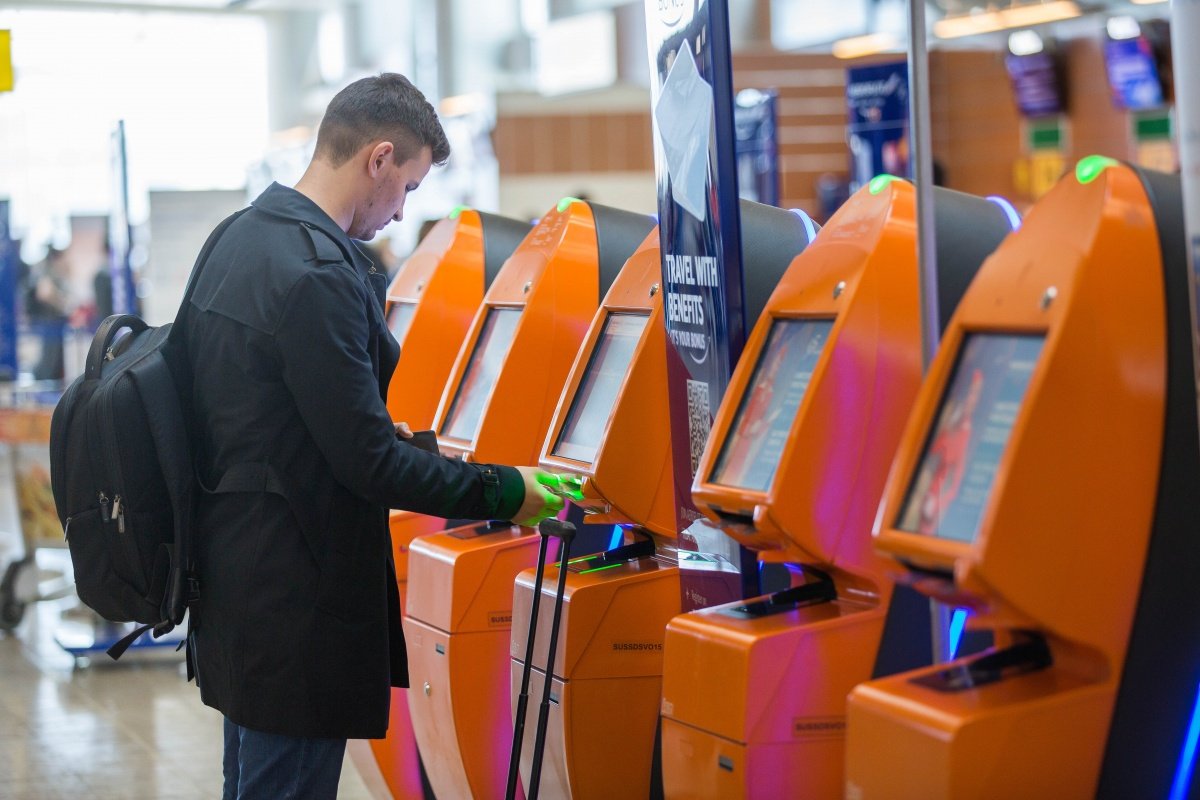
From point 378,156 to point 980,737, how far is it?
4.30ft

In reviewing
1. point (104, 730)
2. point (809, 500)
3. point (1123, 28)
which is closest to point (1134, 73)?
point (1123, 28)

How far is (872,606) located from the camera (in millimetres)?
2449

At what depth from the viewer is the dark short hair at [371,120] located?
249 centimetres

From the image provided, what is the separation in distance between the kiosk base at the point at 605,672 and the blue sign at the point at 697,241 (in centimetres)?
11

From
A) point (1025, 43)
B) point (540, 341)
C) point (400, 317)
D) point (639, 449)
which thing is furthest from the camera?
point (1025, 43)

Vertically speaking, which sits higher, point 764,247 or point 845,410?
point 764,247

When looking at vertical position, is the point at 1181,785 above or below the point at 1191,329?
below

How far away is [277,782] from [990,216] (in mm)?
1500

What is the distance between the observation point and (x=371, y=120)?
98.0 inches

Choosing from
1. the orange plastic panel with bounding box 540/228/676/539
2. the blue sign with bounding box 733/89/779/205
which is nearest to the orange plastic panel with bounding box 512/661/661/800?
the orange plastic panel with bounding box 540/228/676/539

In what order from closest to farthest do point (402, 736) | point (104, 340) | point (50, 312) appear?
point (104, 340), point (402, 736), point (50, 312)

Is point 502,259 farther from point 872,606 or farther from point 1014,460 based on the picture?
point 1014,460

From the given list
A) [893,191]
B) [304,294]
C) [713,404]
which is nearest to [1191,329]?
[893,191]

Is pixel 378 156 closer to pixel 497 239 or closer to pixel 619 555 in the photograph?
pixel 619 555
